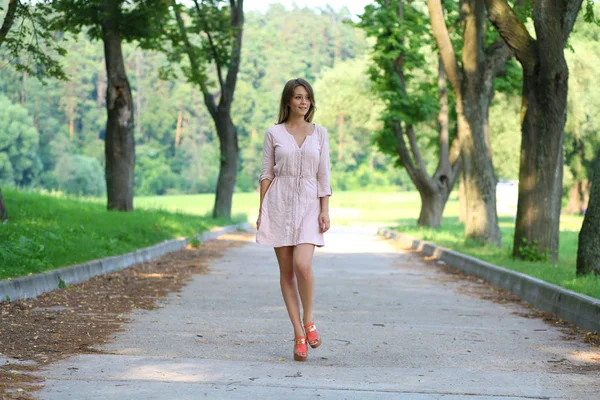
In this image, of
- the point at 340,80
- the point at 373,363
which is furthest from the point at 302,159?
the point at 340,80

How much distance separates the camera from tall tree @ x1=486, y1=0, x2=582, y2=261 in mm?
15617

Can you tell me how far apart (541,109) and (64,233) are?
7881 millimetres

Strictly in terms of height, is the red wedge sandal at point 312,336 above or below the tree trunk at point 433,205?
below

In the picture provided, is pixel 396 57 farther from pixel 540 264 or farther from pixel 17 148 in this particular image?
pixel 17 148

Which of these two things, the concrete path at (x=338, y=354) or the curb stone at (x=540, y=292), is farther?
the curb stone at (x=540, y=292)

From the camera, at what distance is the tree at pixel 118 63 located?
79.3 feet

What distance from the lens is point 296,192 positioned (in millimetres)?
7844

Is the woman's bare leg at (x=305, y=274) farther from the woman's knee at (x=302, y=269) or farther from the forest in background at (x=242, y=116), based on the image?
the forest in background at (x=242, y=116)

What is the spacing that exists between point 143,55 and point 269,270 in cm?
12473

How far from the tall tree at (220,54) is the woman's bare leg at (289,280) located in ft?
76.8

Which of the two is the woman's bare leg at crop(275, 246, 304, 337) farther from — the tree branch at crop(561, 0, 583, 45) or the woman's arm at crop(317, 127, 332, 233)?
the tree branch at crop(561, 0, 583, 45)

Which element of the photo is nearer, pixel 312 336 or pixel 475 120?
pixel 312 336

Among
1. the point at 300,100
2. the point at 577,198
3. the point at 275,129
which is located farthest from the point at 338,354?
the point at 577,198

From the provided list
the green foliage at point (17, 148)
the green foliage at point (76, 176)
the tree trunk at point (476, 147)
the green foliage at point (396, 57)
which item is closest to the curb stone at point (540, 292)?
the tree trunk at point (476, 147)
